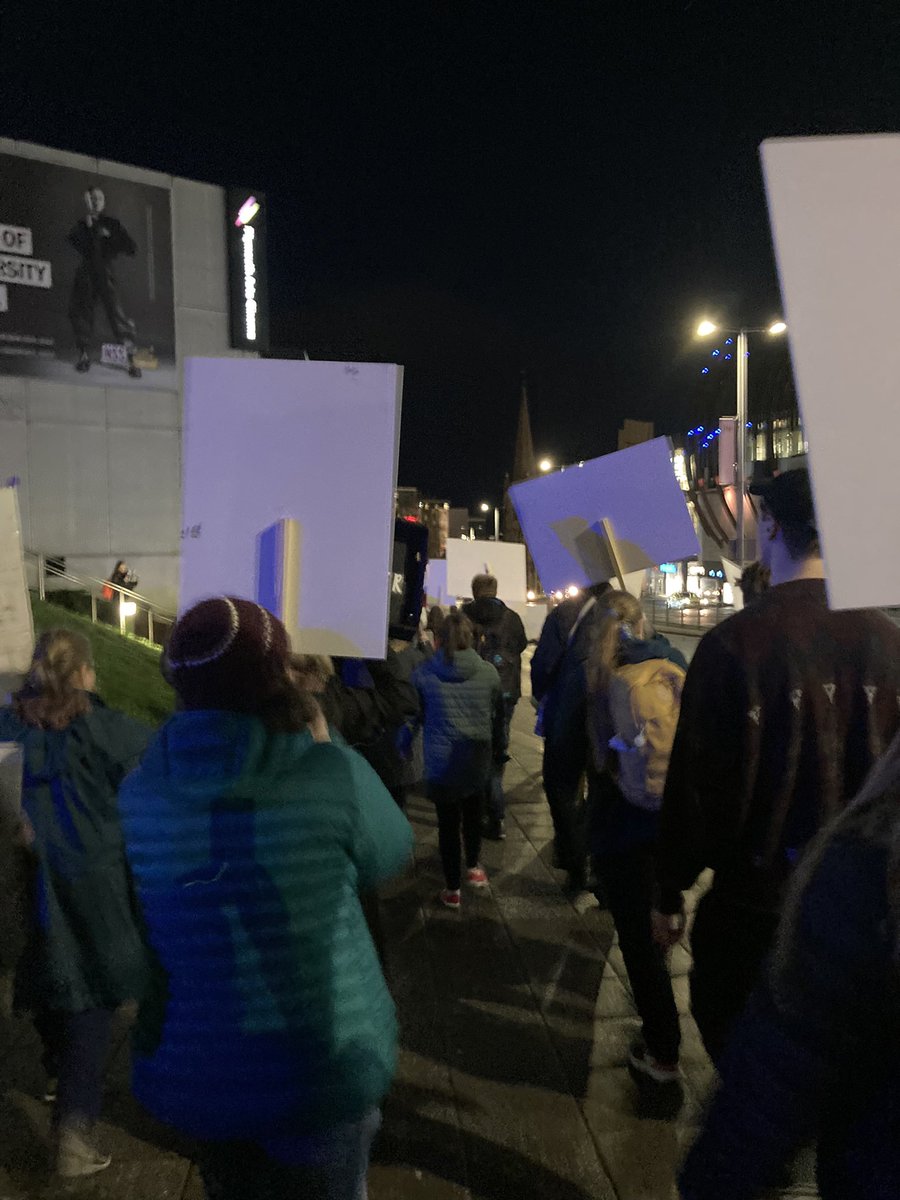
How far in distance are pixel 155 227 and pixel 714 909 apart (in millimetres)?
19687

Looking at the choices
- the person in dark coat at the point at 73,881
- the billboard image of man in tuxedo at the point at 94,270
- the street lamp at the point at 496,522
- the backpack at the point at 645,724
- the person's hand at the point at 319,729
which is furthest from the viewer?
the street lamp at the point at 496,522

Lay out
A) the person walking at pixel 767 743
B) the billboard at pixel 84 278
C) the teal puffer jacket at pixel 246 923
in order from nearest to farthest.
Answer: the teal puffer jacket at pixel 246 923, the person walking at pixel 767 743, the billboard at pixel 84 278

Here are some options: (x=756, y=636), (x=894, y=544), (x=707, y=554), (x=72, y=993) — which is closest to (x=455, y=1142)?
(x=72, y=993)

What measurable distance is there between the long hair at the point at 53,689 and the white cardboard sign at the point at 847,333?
2.56 m

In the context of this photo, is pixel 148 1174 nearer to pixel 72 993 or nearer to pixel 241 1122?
pixel 72 993

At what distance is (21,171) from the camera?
54.3 feet

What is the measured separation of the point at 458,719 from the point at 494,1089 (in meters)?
2.31

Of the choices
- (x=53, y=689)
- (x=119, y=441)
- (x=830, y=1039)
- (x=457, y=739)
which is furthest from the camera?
(x=119, y=441)

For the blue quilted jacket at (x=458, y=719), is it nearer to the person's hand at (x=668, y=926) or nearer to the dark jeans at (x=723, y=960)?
the person's hand at (x=668, y=926)

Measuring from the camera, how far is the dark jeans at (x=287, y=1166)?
169 centimetres

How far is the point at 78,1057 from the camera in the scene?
2910 millimetres

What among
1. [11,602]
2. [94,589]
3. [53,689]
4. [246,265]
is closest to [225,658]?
[53,689]

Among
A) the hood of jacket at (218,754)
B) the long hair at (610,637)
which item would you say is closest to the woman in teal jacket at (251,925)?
the hood of jacket at (218,754)

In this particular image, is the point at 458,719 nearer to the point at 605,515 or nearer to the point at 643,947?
the point at 605,515
